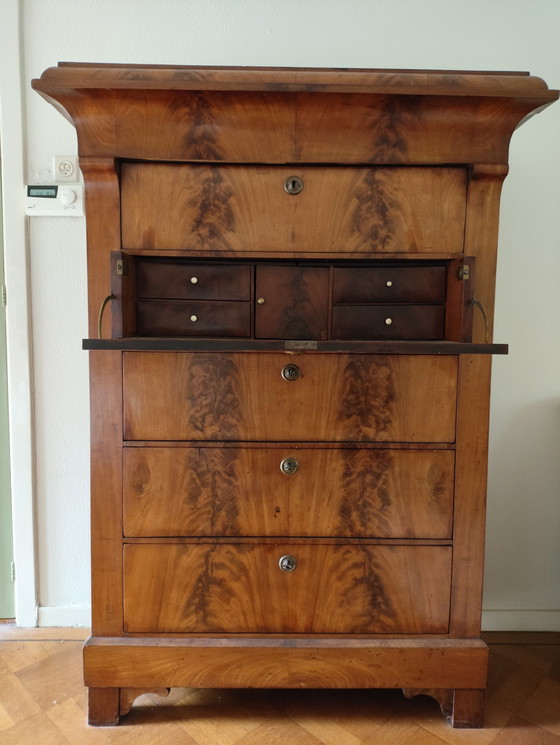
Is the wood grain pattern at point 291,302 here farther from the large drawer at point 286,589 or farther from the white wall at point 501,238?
the white wall at point 501,238

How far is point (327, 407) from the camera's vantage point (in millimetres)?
1242

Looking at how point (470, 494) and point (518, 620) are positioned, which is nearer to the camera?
point (470, 494)

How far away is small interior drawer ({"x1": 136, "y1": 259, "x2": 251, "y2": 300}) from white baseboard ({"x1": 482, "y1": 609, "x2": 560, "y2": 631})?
146 centimetres

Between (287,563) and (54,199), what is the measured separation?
1.32 meters

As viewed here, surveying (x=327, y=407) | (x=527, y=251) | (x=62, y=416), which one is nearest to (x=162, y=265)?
(x=327, y=407)

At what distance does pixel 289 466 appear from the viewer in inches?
48.7

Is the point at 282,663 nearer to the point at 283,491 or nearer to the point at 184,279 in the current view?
the point at 283,491

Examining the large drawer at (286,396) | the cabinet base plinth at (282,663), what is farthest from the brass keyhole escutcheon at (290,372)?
the cabinet base plinth at (282,663)

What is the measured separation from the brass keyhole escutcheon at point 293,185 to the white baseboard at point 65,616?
154 centimetres

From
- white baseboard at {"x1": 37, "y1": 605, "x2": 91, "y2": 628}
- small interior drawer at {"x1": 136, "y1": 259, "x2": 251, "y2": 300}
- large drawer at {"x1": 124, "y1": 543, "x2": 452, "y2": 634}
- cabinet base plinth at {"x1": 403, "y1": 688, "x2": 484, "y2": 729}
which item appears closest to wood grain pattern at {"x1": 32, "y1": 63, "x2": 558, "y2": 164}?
small interior drawer at {"x1": 136, "y1": 259, "x2": 251, "y2": 300}

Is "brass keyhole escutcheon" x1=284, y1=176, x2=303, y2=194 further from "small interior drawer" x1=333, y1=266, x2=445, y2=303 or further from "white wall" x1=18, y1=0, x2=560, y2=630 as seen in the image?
"white wall" x1=18, y1=0, x2=560, y2=630

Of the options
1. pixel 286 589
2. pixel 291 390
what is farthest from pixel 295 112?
pixel 286 589

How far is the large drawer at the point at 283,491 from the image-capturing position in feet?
4.11

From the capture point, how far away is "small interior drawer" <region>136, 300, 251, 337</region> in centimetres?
130
